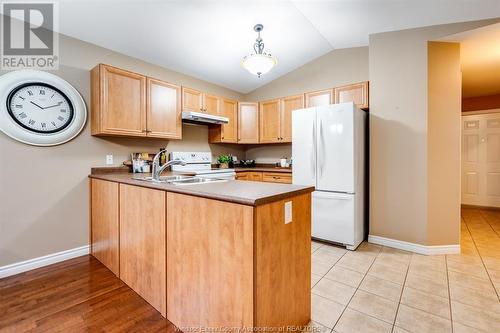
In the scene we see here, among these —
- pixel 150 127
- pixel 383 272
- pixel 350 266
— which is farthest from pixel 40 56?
pixel 383 272

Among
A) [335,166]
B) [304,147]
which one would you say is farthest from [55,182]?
[335,166]

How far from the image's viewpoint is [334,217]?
2.92 m

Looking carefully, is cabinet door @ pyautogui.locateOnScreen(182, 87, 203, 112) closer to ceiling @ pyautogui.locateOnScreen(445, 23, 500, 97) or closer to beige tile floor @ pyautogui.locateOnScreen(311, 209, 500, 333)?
beige tile floor @ pyautogui.locateOnScreen(311, 209, 500, 333)

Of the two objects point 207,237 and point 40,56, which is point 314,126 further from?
point 40,56

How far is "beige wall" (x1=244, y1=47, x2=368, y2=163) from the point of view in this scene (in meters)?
3.61

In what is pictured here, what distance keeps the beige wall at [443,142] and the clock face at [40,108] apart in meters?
4.05

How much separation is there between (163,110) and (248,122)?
1747mm

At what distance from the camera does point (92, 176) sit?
2.68 metres

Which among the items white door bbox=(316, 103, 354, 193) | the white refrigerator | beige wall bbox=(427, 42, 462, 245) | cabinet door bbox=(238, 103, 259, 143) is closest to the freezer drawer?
the white refrigerator

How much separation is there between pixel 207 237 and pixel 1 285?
222 centimetres

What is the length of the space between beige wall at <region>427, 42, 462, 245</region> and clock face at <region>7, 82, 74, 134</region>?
13.3 feet

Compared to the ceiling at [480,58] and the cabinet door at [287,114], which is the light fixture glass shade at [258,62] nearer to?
the cabinet door at [287,114]

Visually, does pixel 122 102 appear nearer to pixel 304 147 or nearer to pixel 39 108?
pixel 39 108

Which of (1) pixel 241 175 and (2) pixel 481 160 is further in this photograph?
(2) pixel 481 160
